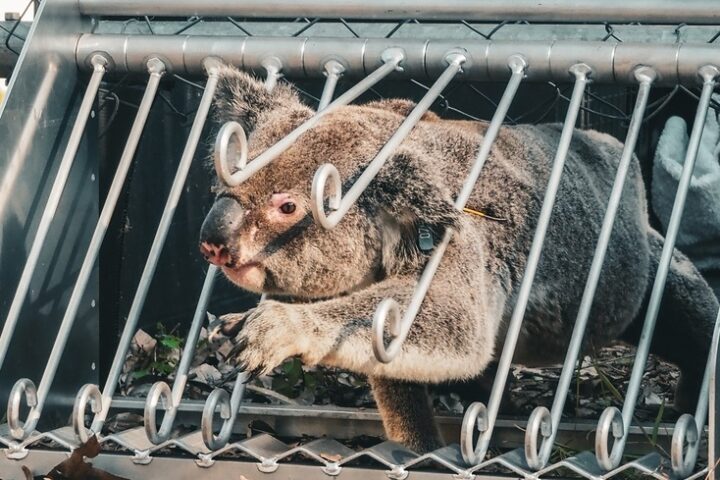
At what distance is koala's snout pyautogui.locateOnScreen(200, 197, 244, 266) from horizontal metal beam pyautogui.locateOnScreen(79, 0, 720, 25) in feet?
2.20

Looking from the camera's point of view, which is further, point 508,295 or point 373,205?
point 508,295

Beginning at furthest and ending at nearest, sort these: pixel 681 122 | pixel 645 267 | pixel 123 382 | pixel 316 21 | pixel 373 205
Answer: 1. pixel 681 122
2. pixel 123 382
3. pixel 645 267
4. pixel 316 21
5. pixel 373 205

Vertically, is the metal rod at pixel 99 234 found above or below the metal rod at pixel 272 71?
below

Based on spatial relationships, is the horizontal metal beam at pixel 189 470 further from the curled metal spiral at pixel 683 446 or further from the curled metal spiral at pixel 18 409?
the curled metal spiral at pixel 683 446

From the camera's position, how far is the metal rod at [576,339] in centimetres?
246

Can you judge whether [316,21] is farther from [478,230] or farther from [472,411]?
[472,411]

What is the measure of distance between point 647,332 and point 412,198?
2.12 ft

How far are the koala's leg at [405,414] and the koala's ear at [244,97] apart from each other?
0.80 meters

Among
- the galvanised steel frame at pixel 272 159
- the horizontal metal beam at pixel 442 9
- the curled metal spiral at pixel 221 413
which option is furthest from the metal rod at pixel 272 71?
the curled metal spiral at pixel 221 413

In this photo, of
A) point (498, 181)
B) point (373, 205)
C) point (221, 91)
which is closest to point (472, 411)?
point (373, 205)

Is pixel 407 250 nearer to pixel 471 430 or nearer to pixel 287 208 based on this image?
pixel 287 208

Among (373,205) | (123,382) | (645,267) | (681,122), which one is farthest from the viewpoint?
(681,122)

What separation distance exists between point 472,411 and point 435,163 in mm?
972

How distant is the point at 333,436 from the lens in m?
3.71
